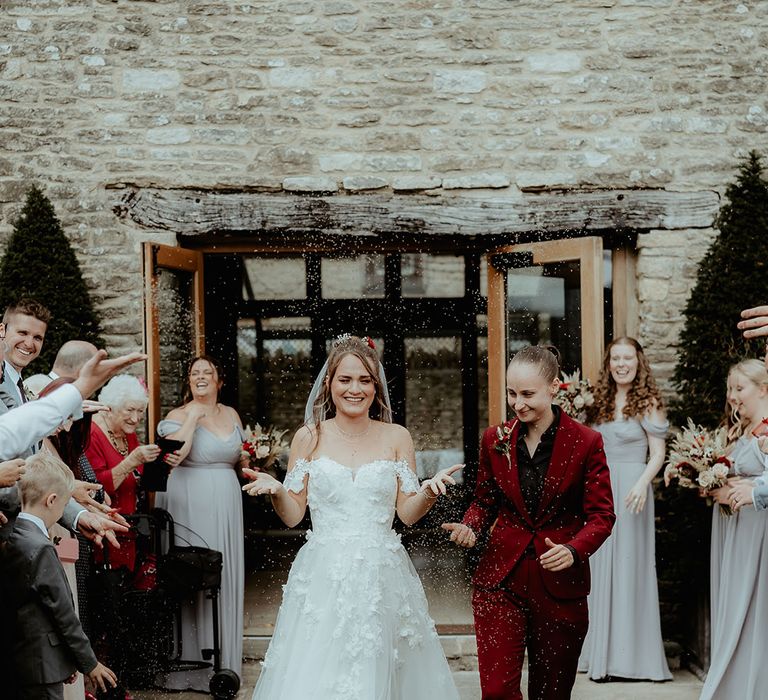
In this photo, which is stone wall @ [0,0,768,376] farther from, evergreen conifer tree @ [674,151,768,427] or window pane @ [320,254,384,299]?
window pane @ [320,254,384,299]

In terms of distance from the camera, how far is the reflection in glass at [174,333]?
6.84m

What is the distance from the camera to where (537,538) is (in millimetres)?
4086

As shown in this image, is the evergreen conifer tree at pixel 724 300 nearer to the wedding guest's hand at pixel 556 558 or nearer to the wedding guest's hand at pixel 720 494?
the wedding guest's hand at pixel 720 494

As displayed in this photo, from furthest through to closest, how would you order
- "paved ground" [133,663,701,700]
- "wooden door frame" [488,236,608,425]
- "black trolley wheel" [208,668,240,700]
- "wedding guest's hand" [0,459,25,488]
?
"wooden door frame" [488,236,608,425] → "paved ground" [133,663,701,700] → "black trolley wheel" [208,668,240,700] → "wedding guest's hand" [0,459,25,488]

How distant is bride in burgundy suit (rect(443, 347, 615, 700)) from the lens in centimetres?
405

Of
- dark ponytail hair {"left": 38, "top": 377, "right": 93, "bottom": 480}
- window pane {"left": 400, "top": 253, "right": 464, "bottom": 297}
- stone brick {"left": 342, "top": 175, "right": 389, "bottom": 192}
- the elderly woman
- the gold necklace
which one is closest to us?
the gold necklace

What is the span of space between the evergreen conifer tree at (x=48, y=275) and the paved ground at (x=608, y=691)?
2296 millimetres

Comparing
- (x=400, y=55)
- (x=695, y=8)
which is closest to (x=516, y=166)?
(x=400, y=55)

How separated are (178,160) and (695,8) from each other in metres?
3.92

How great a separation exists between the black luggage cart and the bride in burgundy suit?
218 cm

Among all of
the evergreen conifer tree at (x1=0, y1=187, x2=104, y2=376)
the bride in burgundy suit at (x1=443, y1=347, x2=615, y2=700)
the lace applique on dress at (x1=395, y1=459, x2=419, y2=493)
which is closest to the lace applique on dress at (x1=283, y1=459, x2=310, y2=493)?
the lace applique on dress at (x1=395, y1=459, x2=419, y2=493)

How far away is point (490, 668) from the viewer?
4.04 meters

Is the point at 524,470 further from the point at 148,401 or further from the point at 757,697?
the point at 148,401

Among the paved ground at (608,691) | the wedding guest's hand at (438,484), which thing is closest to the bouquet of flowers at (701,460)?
the paved ground at (608,691)
